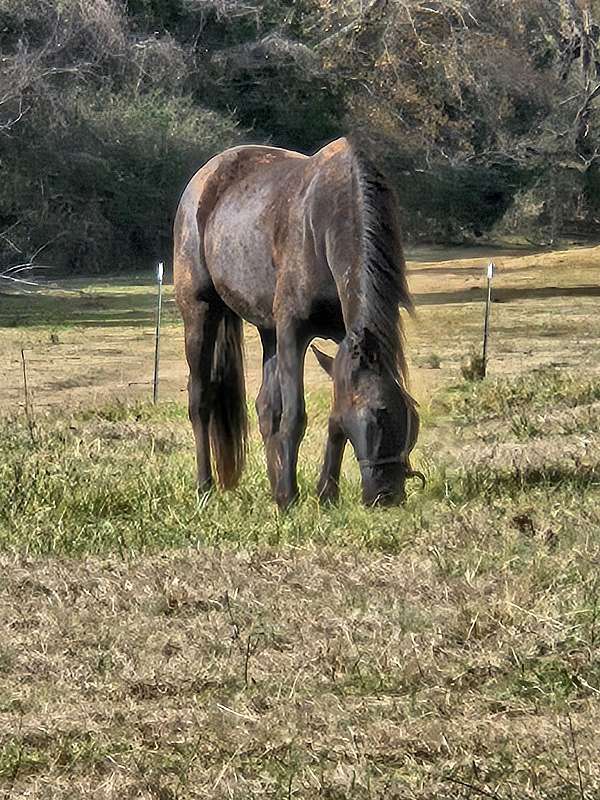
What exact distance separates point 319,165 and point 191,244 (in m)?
1.51

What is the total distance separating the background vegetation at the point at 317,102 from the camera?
3369 centimetres

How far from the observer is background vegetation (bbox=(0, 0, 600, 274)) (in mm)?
33688

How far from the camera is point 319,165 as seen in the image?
8227mm

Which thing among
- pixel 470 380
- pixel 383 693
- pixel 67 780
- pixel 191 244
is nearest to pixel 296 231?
pixel 191 244

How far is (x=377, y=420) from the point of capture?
715 centimetres

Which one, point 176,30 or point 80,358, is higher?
point 176,30

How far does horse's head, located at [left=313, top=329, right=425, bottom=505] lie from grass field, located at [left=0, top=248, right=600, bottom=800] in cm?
15

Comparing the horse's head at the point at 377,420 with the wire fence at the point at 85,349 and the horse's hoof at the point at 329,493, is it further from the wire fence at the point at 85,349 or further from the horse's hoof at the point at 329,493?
the wire fence at the point at 85,349

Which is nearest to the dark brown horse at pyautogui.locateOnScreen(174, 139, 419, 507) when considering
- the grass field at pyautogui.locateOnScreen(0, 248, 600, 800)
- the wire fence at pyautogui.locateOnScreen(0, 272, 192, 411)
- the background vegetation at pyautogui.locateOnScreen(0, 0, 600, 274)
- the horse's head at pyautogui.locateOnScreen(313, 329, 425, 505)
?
the horse's head at pyautogui.locateOnScreen(313, 329, 425, 505)

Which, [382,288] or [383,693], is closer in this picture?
[383,693]

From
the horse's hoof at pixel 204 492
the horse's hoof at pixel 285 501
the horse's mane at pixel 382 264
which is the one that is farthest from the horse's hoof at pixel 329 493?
the horse's mane at pixel 382 264

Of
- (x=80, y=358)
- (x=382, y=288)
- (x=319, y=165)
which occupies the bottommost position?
(x=80, y=358)

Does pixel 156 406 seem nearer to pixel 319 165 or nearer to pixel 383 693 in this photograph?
pixel 319 165

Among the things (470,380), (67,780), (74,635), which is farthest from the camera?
(470,380)
